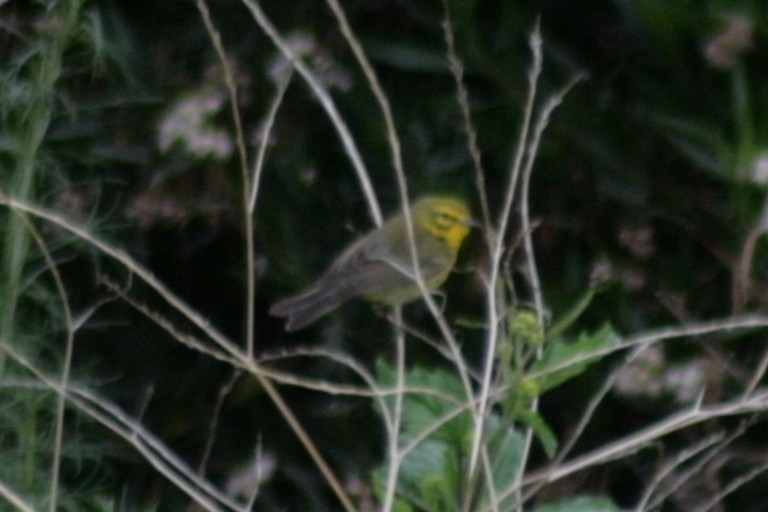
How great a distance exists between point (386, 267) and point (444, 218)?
0.38 meters

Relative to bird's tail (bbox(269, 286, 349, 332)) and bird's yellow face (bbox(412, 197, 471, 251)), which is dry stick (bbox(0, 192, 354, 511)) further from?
bird's yellow face (bbox(412, 197, 471, 251))

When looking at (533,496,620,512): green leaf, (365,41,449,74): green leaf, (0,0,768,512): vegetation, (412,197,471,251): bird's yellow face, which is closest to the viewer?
(533,496,620,512): green leaf

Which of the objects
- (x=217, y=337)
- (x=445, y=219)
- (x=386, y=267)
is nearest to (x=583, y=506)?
(x=217, y=337)

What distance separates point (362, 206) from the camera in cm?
468

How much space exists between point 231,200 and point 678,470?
1324 mm

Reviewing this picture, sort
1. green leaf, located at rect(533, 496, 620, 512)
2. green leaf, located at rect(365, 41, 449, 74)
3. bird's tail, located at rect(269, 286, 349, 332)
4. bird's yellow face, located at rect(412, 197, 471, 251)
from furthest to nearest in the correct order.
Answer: bird's yellow face, located at rect(412, 197, 471, 251) → bird's tail, located at rect(269, 286, 349, 332) → green leaf, located at rect(365, 41, 449, 74) → green leaf, located at rect(533, 496, 620, 512)

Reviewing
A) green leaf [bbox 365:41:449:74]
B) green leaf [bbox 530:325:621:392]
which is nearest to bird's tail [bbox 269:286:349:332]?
green leaf [bbox 365:41:449:74]

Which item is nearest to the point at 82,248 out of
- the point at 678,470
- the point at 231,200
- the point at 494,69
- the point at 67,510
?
the point at 231,200

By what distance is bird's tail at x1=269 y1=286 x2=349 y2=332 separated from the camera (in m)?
4.61

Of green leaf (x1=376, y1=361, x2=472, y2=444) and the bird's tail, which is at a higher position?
green leaf (x1=376, y1=361, x2=472, y2=444)

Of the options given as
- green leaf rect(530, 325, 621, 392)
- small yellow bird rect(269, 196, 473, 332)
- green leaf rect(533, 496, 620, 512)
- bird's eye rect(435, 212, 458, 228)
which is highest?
green leaf rect(530, 325, 621, 392)

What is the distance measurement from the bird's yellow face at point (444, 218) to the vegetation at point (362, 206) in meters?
0.10

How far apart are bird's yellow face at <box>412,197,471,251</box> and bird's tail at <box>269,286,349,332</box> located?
0.39m

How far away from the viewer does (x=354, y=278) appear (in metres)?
5.07
